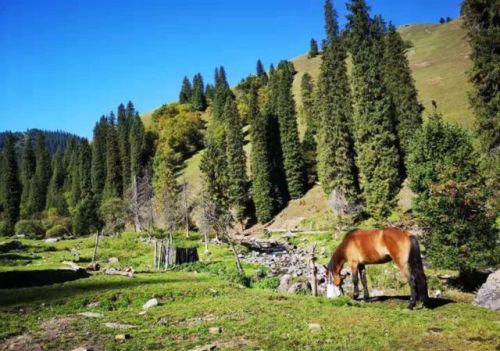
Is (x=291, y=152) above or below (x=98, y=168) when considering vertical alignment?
below

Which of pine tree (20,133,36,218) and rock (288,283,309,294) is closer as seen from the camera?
rock (288,283,309,294)

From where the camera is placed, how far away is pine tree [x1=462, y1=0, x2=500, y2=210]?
99.9 feet

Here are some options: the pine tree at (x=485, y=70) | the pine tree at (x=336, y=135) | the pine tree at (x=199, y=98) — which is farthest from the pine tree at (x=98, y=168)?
the pine tree at (x=485, y=70)

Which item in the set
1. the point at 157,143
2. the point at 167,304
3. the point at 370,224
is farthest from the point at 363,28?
the point at 157,143

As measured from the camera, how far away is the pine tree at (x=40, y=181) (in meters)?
118

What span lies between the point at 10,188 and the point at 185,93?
80.0 meters

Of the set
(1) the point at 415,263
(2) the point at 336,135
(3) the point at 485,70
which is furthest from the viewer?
(2) the point at 336,135

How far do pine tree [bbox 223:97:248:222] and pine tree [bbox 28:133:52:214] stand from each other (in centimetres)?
6262

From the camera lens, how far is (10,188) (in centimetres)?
11562

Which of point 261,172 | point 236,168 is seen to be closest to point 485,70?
point 261,172

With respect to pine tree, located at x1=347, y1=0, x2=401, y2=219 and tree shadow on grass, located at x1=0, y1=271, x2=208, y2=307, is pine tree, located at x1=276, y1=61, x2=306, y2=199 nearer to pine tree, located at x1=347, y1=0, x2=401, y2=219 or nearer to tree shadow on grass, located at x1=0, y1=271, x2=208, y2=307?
pine tree, located at x1=347, y1=0, x2=401, y2=219

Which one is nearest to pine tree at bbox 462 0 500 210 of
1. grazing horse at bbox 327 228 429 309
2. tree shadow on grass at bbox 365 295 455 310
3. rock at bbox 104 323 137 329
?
tree shadow on grass at bbox 365 295 455 310

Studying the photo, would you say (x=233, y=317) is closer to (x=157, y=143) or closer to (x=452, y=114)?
(x=452, y=114)

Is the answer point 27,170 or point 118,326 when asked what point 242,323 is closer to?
point 118,326
